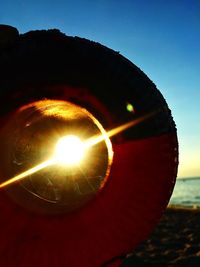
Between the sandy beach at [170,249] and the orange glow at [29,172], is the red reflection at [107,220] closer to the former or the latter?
the orange glow at [29,172]

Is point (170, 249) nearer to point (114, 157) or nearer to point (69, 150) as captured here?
point (69, 150)

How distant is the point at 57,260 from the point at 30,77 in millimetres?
638

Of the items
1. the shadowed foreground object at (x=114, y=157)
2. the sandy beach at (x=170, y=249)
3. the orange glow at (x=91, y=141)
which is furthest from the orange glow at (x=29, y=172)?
the sandy beach at (x=170, y=249)

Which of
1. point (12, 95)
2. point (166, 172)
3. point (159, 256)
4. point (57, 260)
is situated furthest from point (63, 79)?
point (159, 256)

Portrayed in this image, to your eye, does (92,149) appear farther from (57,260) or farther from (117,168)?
(57,260)

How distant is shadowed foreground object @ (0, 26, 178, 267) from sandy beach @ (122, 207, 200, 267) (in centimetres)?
346

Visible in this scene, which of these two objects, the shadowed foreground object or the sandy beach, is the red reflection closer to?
the shadowed foreground object

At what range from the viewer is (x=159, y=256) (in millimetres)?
4578

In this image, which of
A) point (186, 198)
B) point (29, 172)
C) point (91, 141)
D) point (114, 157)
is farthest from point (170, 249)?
point (186, 198)

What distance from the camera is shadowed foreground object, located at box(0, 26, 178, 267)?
3.31 ft

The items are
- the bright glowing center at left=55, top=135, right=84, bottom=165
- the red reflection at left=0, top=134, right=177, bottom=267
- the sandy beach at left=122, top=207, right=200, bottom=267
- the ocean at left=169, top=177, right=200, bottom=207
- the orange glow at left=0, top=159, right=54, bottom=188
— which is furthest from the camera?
the ocean at left=169, top=177, right=200, bottom=207

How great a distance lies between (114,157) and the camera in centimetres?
107

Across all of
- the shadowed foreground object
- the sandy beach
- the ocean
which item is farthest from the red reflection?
the ocean

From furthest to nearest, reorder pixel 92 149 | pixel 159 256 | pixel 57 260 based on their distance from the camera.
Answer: pixel 159 256 → pixel 92 149 → pixel 57 260
